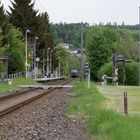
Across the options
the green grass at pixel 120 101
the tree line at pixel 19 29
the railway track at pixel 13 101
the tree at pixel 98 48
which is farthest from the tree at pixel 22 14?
the green grass at pixel 120 101

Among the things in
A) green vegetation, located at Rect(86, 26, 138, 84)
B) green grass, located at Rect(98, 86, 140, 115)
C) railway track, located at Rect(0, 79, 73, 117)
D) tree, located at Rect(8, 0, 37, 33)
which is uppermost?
tree, located at Rect(8, 0, 37, 33)

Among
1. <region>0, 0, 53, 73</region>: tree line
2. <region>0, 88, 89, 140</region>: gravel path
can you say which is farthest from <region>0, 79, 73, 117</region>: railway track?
<region>0, 0, 53, 73</region>: tree line

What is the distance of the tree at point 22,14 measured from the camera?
382 feet

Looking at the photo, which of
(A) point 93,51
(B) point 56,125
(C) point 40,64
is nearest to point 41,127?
(B) point 56,125

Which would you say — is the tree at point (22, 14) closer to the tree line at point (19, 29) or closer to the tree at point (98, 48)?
the tree line at point (19, 29)

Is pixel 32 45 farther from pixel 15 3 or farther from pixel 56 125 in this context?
pixel 56 125

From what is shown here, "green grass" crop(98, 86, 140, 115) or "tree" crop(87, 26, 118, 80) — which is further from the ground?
"tree" crop(87, 26, 118, 80)

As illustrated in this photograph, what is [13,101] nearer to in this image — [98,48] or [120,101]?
[120,101]

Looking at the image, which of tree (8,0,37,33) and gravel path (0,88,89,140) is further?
tree (8,0,37,33)

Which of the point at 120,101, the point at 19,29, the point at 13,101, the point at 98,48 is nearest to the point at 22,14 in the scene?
the point at 19,29

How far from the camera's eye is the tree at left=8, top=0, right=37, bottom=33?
11656 centimetres

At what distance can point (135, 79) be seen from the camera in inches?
3265

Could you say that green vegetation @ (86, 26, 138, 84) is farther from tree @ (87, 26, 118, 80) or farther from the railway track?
the railway track

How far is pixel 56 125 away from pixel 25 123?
1.40 metres
